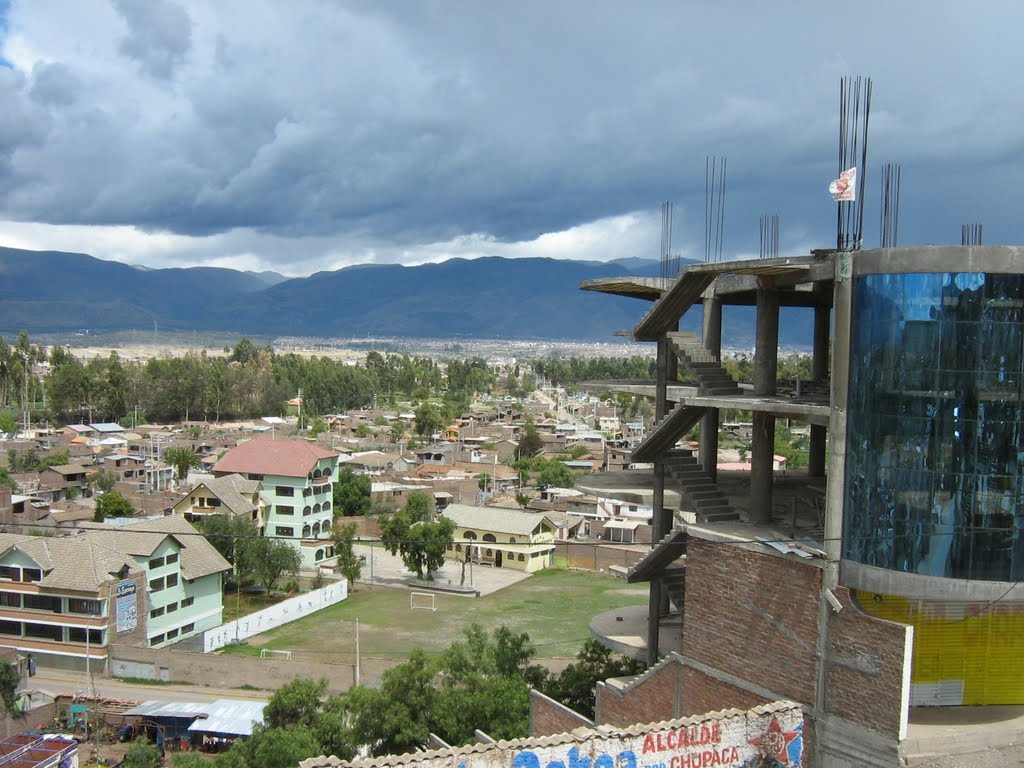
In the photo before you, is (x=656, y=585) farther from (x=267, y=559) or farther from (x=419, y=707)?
(x=267, y=559)

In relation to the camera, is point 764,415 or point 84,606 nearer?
point 764,415

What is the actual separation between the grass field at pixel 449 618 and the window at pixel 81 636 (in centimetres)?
526

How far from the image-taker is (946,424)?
14.0 meters

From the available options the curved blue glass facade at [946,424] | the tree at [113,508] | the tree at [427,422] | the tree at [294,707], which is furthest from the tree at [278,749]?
the tree at [427,422]

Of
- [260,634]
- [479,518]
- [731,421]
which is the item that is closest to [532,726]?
[260,634]

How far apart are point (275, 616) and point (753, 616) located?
2926 centimetres

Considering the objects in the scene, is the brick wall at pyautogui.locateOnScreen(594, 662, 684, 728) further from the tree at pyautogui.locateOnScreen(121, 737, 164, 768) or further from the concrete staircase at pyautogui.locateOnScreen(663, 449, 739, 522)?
the tree at pyautogui.locateOnScreen(121, 737, 164, 768)

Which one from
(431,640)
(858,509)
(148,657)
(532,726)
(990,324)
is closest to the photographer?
(990,324)

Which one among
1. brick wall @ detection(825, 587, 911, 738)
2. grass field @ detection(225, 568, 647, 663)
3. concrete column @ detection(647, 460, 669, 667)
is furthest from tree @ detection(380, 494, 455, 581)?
brick wall @ detection(825, 587, 911, 738)

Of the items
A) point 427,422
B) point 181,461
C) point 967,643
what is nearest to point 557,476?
point 181,461

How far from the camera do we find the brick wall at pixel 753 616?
15.1m

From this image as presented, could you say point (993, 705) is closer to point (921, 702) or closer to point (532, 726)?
point (921, 702)

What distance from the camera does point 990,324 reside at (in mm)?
13812

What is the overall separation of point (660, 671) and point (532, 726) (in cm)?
307
